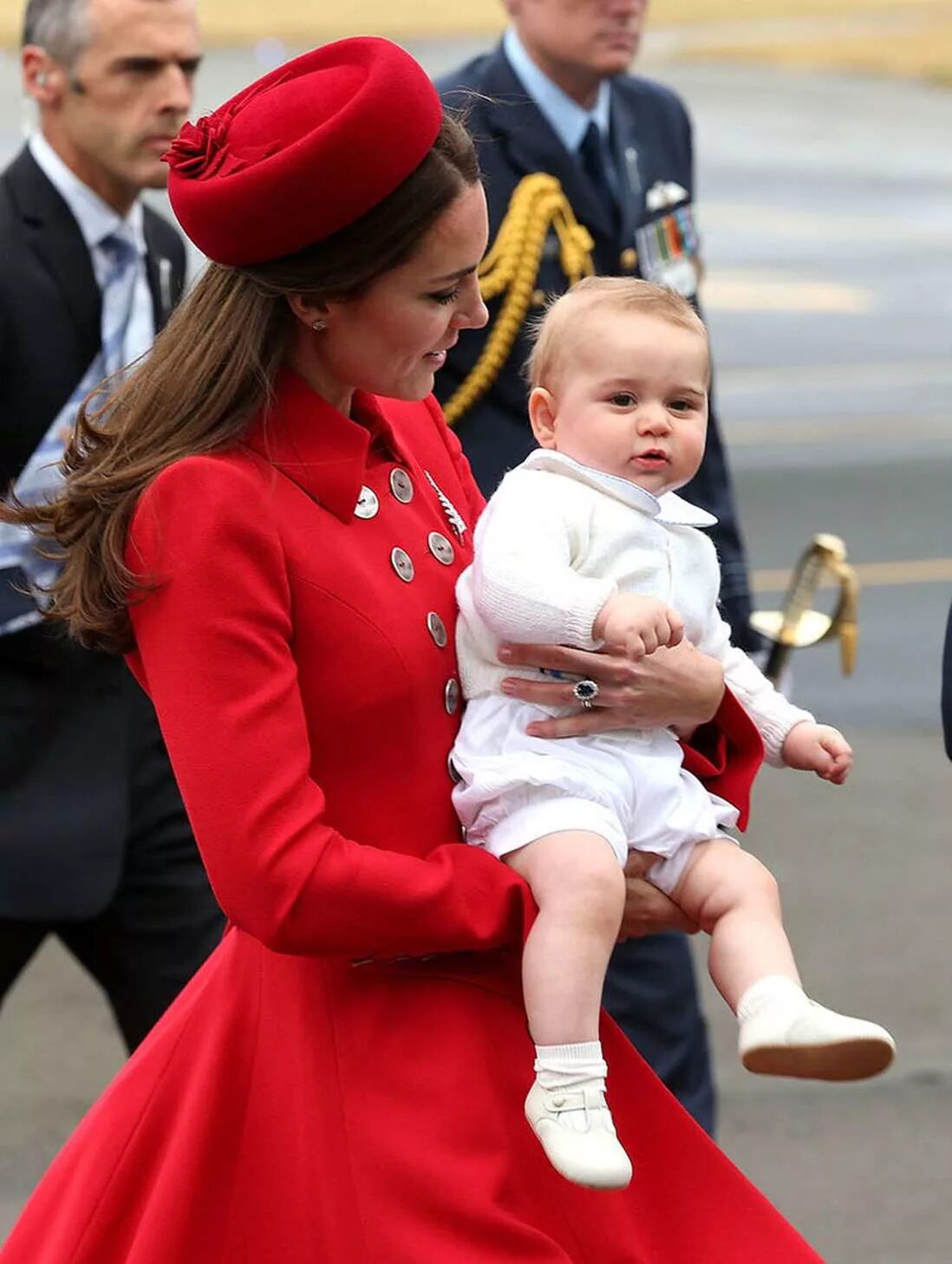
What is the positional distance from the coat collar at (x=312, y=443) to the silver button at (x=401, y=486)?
8 cm

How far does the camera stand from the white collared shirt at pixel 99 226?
382 centimetres

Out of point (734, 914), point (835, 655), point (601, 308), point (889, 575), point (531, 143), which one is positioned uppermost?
point (601, 308)

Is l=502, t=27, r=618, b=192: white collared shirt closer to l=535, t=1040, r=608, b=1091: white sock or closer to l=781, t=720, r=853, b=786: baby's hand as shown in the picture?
l=781, t=720, r=853, b=786: baby's hand

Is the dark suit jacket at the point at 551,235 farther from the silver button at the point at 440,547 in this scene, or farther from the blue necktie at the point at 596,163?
the silver button at the point at 440,547

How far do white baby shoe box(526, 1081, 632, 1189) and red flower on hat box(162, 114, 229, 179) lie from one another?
0.89m

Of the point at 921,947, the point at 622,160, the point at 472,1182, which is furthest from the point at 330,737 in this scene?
the point at 921,947

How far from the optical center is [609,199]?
4.24 m

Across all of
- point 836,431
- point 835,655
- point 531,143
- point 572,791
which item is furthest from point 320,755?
point 836,431

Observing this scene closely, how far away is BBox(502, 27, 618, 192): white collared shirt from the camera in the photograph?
4.14m

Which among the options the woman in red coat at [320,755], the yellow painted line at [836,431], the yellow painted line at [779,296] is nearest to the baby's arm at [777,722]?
the woman in red coat at [320,755]

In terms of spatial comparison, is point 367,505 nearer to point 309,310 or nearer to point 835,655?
point 309,310

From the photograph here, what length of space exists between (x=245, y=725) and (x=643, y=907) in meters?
0.48

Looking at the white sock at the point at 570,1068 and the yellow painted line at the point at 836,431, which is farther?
the yellow painted line at the point at 836,431

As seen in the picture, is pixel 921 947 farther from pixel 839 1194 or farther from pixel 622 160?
pixel 622 160
